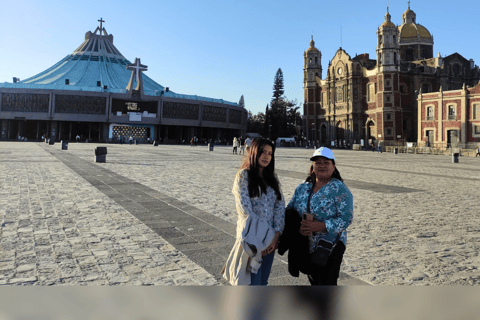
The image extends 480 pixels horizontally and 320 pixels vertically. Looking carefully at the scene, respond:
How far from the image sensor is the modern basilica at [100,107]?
213 feet

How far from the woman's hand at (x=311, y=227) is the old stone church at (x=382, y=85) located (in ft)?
172

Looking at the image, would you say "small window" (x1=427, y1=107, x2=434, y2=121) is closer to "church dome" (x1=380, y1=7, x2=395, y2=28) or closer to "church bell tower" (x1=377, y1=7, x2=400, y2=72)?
"church bell tower" (x1=377, y1=7, x2=400, y2=72)

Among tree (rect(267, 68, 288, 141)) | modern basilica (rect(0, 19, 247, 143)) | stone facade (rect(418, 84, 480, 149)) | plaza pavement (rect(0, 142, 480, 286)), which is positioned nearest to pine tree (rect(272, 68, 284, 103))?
tree (rect(267, 68, 288, 141))

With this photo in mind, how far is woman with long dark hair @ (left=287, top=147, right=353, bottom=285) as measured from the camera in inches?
102

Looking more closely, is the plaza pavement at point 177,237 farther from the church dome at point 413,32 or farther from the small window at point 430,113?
the church dome at point 413,32

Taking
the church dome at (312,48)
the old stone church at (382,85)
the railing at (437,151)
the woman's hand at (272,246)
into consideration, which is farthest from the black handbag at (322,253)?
the church dome at (312,48)

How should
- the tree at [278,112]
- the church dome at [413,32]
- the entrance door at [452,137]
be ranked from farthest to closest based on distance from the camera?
the tree at [278,112] → the church dome at [413,32] → the entrance door at [452,137]

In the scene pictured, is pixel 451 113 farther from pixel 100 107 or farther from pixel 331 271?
pixel 100 107

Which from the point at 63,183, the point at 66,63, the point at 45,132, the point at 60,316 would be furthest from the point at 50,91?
the point at 60,316

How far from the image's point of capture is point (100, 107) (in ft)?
219

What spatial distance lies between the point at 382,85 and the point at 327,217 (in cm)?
5918

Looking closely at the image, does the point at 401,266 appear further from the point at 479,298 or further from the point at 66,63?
the point at 66,63

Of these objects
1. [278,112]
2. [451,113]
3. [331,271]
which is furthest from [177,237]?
[278,112]

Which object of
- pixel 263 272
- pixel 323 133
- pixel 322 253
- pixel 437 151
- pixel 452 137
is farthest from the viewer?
pixel 323 133
